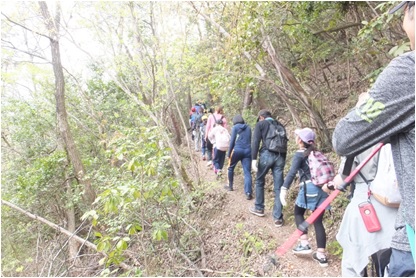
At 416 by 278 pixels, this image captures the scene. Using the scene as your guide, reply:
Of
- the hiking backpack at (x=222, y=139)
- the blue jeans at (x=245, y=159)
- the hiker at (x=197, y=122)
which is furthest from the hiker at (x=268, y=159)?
the hiker at (x=197, y=122)

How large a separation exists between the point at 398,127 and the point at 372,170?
1.45 meters

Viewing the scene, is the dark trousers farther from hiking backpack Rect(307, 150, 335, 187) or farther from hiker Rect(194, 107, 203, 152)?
hiker Rect(194, 107, 203, 152)

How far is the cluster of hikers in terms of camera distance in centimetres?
101

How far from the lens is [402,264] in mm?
1181

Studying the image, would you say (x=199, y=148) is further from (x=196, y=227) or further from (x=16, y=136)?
(x=16, y=136)

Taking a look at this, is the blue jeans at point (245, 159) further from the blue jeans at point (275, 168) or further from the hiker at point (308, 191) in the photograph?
the hiker at point (308, 191)

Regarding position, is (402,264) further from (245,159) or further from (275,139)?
(245,159)

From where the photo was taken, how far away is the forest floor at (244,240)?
421 centimetres

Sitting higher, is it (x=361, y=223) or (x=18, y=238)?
(x=361, y=223)

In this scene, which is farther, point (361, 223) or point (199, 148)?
point (199, 148)

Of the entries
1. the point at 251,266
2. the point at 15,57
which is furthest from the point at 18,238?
the point at 251,266

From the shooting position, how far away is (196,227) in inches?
264

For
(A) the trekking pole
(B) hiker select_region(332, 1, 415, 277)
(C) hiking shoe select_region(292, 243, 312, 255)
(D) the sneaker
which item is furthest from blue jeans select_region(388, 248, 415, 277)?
(D) the sneaker

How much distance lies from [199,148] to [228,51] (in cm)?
648
